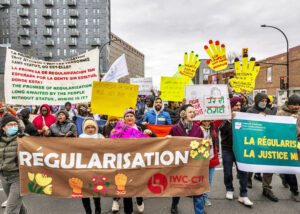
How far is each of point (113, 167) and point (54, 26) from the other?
68627mm

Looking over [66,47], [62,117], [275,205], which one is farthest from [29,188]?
[66,47]

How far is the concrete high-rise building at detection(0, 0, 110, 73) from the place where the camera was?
195 feet

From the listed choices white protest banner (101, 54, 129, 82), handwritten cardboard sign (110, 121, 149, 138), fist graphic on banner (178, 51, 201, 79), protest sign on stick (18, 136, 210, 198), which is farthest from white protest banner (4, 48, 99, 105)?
fist graphic on banner (178, 51, 201, 79)

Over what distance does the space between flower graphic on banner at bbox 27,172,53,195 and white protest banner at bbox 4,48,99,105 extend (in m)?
1.56

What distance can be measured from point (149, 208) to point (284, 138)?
2671 millimetres

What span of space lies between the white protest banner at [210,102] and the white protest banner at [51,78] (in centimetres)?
204

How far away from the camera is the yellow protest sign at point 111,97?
4.10 m

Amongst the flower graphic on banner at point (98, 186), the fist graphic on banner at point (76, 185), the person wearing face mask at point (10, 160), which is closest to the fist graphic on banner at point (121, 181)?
the flower graphic on banner at point (98, 186)

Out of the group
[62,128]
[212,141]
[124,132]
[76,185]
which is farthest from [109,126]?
[212,141]

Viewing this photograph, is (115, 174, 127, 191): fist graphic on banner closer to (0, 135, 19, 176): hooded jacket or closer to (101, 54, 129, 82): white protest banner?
(0, 135, 19, 176): hooded jacket

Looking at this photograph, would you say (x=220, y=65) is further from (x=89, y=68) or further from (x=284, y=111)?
(x=89, y=68)

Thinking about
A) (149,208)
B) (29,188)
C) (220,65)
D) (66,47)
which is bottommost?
(149,208)

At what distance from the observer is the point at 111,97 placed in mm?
4133

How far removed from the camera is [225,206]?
3789 millimetres
